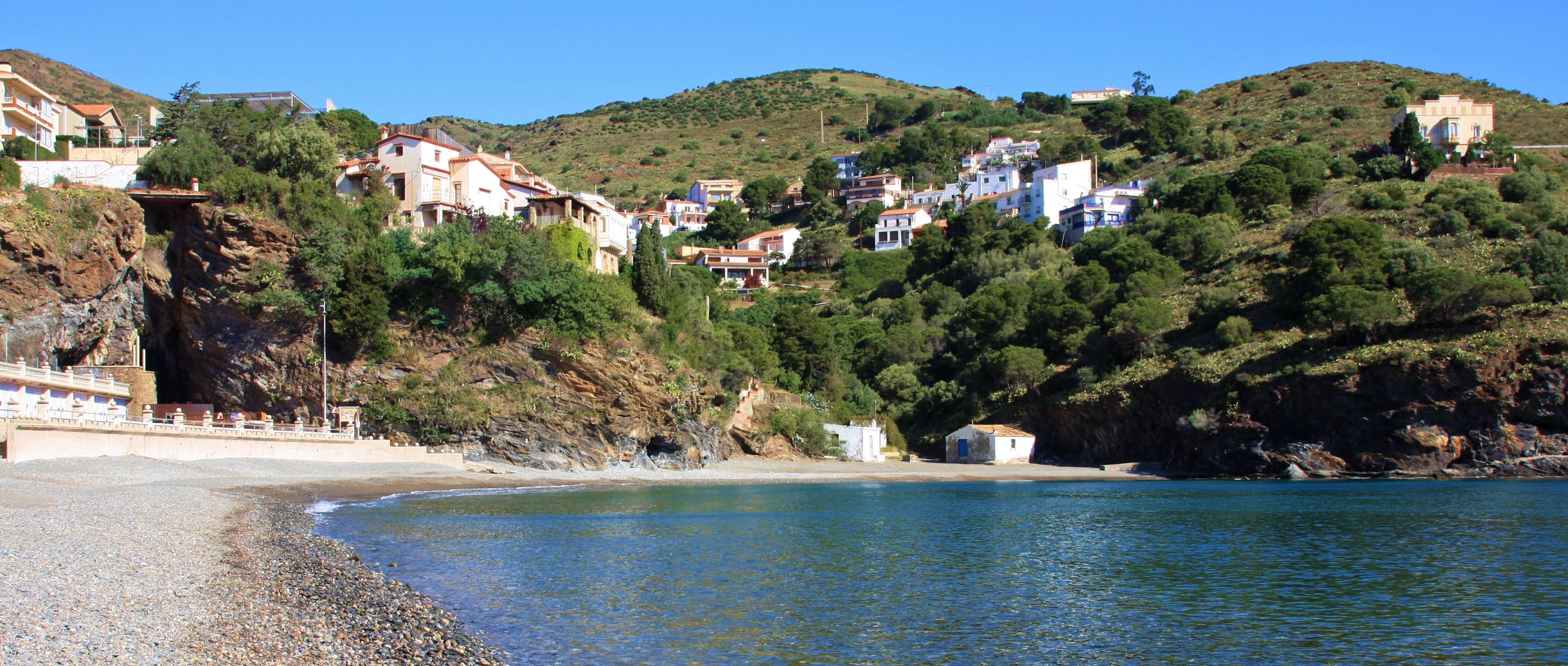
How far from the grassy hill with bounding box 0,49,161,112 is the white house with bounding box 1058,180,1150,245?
95.2m

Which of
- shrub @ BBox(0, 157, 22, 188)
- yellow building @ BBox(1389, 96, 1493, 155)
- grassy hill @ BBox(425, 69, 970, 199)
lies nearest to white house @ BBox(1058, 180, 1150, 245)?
yellow building @ BBox(1389, 96, 1493, 155)

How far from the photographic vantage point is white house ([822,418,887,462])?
216ft

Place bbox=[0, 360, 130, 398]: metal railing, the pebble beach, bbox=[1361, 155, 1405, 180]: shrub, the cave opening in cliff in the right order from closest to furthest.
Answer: the pebble beach
bbox=[0, 360, 130, 398]: metal railing
the cave opening in cliff
bbox=[1361, 155, 1405, 180]: shrub

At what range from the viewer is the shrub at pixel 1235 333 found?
61938 millimetres

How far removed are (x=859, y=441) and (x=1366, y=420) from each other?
2839 cm

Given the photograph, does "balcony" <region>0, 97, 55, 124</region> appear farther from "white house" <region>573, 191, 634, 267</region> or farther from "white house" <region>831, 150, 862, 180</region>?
"white house" <region>831, 150, 862, 180</region>

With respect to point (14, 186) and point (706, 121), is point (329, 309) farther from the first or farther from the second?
point (706, 121)

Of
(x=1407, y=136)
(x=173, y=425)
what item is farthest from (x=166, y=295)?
(x=1407, y=136)

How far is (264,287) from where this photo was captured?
47.1 m

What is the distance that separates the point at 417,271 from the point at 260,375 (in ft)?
27.4

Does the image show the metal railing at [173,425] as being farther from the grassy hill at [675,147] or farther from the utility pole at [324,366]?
the grassy hill at [675,147]

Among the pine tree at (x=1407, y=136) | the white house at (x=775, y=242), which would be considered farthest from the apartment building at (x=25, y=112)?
the pine tree at (x=1407, y=136)

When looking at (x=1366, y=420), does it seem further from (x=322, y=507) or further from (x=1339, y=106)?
(x=1339, y=106)

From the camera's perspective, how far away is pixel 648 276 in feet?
179
